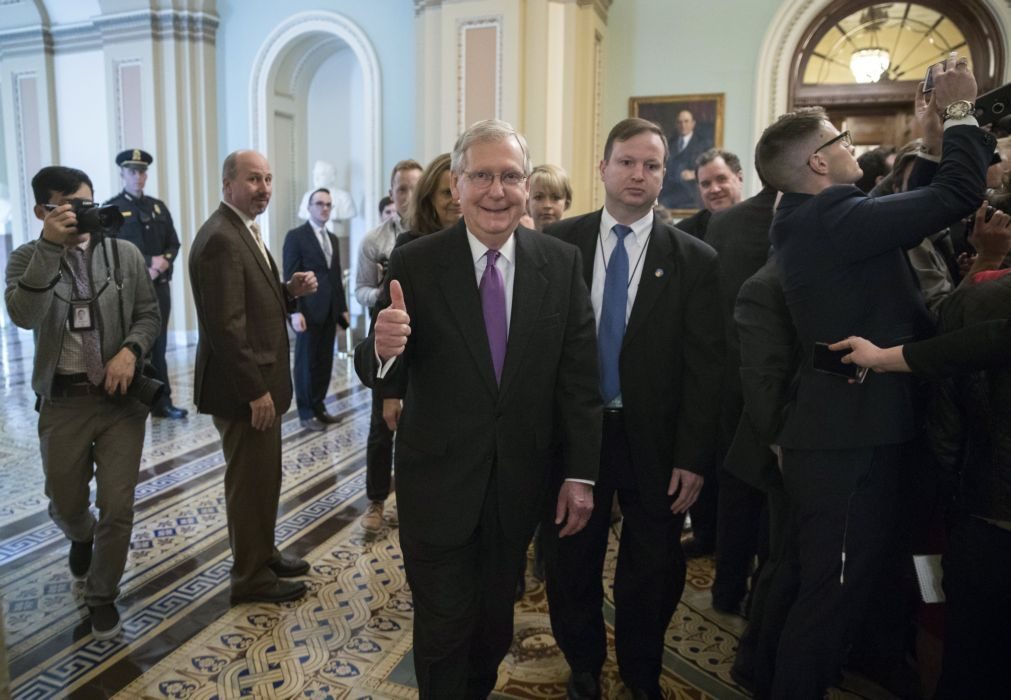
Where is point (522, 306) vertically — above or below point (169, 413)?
above

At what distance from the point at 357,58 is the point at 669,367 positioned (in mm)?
8529

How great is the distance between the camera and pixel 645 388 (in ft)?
7.28

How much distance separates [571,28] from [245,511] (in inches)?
250

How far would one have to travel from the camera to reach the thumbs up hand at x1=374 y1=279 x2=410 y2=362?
1765mm

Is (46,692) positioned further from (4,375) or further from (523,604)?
(4,375)

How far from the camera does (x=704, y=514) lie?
3.59 meters

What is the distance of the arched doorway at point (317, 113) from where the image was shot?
933 cm

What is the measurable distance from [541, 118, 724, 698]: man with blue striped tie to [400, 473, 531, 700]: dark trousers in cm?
31

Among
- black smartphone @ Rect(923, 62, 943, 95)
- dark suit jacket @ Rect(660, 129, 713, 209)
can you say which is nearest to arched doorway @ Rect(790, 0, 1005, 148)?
dark suit jacket @ Rect(660, 129, 713, 209)

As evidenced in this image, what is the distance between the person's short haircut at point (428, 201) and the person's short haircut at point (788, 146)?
1.34 m

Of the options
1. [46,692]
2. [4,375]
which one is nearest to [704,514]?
[46,692]

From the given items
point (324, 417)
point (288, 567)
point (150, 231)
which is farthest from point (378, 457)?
point (150, 231)

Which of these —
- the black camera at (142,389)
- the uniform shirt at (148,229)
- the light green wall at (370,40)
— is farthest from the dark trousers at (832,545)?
the light green wall at (370,40)

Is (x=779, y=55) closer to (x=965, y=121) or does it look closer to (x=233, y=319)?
(x=965, y=121)
